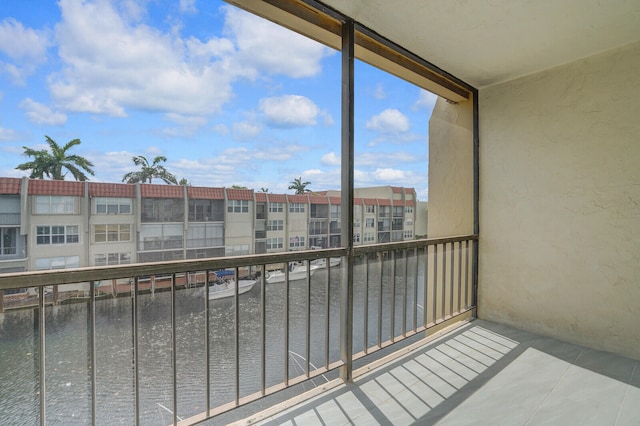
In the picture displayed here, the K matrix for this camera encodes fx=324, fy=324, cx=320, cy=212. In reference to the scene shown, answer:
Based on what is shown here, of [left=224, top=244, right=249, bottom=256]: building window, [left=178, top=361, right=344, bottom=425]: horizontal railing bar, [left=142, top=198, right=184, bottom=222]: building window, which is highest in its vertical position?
[left=142, top=198, right=184, bottom=222]: building window

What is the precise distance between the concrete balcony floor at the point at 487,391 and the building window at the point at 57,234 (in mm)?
1147

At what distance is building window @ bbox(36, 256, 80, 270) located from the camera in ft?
3.44

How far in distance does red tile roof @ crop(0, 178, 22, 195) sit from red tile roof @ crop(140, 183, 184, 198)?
13.0 inches

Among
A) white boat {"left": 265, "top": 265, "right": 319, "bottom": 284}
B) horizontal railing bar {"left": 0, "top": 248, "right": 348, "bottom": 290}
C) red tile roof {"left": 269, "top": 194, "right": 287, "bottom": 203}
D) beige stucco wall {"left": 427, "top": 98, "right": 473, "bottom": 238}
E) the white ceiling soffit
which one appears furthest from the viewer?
beige stucco wall {"left": 427, "top": 98, "right": 473, "bottom": 238}

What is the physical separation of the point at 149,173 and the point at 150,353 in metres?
0.71

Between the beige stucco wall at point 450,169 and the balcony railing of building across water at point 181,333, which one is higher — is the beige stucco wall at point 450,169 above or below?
above

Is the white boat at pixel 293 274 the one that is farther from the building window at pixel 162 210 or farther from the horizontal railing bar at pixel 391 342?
the horizontal railing bar at pixel 391 342

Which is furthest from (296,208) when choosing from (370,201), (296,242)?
(370,201)

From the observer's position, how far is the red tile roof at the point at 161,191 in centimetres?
120

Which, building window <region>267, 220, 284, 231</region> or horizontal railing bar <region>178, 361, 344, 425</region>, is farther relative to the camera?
building window <region>267, 220, 284, 231</region>

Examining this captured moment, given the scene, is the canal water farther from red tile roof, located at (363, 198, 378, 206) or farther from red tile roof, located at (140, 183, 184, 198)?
red tile roof, located at (363, 198, 378, 206)

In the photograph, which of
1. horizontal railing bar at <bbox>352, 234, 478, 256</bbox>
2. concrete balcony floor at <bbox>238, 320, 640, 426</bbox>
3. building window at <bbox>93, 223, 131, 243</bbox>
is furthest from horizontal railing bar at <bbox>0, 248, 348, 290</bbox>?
concrete balcony floor at <bbox>238, 320, 640, 426</bbox>

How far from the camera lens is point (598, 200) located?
2.33 metres

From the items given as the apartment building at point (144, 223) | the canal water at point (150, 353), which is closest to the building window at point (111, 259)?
the apartment building at point (144, 223)
